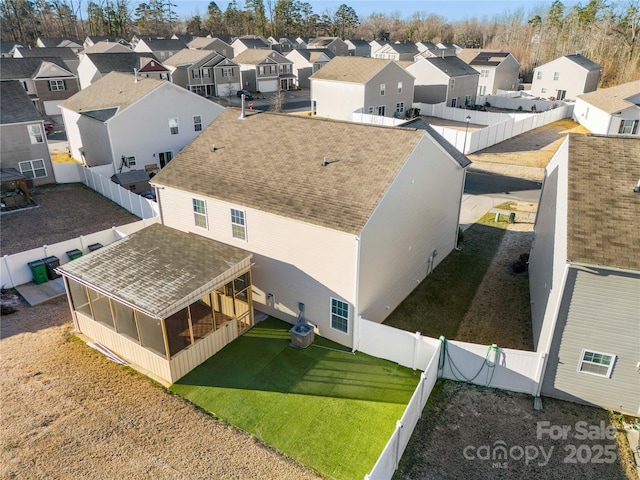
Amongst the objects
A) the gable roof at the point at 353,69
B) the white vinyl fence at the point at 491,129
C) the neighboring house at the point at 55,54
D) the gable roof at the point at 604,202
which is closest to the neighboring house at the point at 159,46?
the neighboring house at the point at 55,54

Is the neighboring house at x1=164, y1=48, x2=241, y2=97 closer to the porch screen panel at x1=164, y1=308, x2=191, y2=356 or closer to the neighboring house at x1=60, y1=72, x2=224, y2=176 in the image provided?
the neighboring house at x1=60, y1=72, x2=224, y2=176

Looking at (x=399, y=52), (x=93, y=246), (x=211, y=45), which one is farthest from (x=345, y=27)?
(x=93, y=246)

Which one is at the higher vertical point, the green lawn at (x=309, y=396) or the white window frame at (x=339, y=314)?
the white window frame at (x=339, y=314)

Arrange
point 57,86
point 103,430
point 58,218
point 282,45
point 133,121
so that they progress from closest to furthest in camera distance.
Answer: point 103,430, point 58,218, point 133,121, point 57,86, point 282,45

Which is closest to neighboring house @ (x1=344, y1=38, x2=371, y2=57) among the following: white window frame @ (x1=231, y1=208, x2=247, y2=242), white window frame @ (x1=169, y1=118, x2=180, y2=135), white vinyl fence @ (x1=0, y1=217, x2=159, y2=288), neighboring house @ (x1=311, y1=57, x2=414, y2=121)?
neighboring house @ (x1=311, y1=57, x2=414, y2=121)

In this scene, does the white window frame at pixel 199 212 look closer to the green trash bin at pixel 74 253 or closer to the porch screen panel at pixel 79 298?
the porch screen panel at pixel 79 298

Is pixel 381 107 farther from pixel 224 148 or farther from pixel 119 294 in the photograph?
pixel 119 294

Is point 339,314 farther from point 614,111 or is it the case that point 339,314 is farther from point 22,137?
point 614,111
